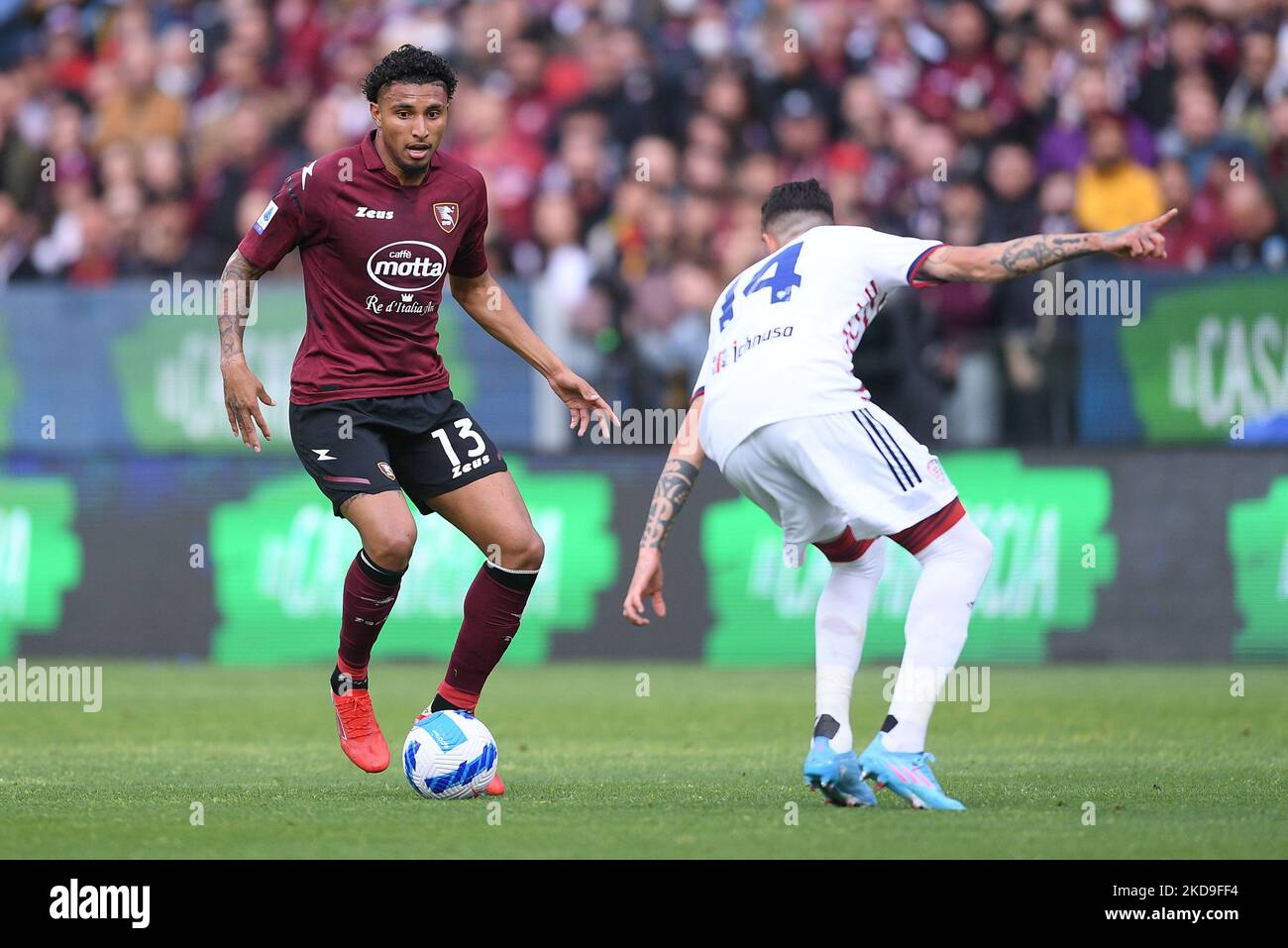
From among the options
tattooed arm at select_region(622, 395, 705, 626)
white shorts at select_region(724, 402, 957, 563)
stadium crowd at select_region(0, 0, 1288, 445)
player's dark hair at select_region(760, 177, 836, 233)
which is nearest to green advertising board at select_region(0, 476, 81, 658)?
stadium crowd at select_region(0, 0, 1288, 445)

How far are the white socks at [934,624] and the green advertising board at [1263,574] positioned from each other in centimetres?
671

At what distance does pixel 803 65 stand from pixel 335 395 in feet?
28.6

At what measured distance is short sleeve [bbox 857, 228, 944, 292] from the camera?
6.41 metres

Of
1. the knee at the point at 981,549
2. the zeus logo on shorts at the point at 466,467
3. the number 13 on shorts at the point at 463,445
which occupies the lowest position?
the knee at the point at 981,549

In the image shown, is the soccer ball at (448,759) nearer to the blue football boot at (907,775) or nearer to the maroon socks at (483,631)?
the maroon socks at (483,631)

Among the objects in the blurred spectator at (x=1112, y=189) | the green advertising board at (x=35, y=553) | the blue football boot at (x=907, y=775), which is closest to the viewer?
the blue football boot at (x=907, y=775)

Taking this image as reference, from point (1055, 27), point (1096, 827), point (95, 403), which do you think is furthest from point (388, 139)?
point (1055, 27)

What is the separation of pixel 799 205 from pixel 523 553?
164 cm

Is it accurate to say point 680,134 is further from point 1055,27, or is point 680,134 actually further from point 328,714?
point 328,714

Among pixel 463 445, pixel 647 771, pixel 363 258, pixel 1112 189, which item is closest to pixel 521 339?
pixel 463 445

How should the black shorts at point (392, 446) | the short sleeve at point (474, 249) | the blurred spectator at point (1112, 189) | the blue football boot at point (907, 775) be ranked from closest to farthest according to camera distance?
the blue football boot at point (907, 775), the black shorts at point (392, 446), the short sleeve at point (474, 249), the blurred spectator at point (1112, 189)

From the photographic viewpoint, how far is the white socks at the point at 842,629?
21.9ft

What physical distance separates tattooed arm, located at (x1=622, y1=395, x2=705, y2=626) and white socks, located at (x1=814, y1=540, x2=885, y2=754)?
0.58m
